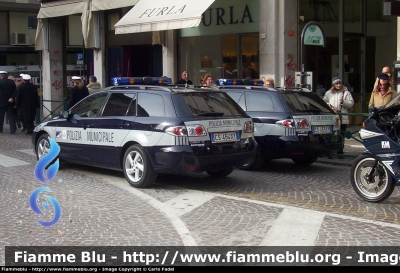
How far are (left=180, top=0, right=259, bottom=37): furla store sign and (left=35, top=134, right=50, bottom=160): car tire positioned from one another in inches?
327

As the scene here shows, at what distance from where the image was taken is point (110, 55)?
80.1 feet

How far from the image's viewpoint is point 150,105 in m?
10.2

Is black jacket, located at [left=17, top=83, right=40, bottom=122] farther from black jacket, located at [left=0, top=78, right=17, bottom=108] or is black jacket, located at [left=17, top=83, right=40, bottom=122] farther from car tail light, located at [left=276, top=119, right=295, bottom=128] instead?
car tail light, located at [left=276, top=119, right=295, bottom=128]

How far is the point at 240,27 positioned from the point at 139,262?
45.7 feet

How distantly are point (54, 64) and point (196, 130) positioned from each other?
1858cm

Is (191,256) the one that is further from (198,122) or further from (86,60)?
(86,60)

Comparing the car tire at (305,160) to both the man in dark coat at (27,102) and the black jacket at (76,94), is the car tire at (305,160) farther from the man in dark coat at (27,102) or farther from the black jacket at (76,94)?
the man in dark coat at (27,102)

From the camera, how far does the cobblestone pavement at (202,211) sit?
693 centimetres

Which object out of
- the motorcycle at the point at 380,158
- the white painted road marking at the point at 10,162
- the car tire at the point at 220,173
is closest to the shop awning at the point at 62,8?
the white painted road marking at the point at 10,162

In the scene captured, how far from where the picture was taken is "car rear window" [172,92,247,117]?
987cm

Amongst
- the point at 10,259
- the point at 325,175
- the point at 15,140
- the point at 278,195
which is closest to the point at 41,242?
the point at 10,259

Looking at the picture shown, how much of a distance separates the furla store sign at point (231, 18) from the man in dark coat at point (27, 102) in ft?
17.8

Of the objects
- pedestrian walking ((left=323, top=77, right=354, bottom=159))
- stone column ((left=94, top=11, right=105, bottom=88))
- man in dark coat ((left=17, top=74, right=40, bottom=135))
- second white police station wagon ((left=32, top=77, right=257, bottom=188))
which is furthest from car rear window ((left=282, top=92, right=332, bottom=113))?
stone column ((left=94, top=11, right=105, bottom=88))

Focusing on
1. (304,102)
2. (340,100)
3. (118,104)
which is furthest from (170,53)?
(118,104)
